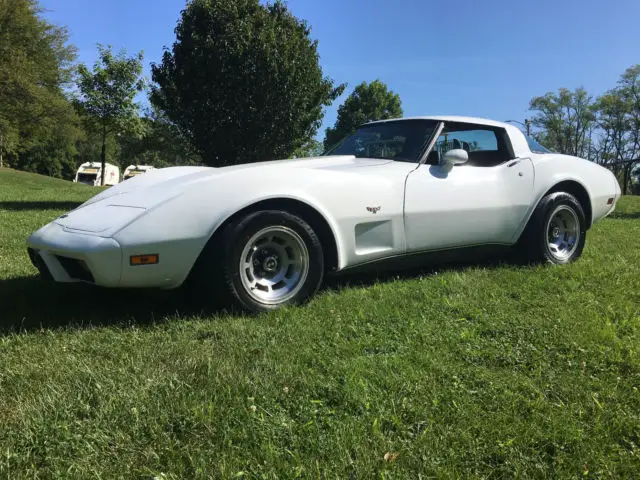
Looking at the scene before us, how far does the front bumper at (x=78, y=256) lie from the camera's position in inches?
99.3

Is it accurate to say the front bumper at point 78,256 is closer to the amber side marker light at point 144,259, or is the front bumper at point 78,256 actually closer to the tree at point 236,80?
the amber side marker light at point 144,259

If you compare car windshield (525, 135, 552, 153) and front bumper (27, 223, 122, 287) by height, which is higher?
car windshield (525, 135, 552, 153)

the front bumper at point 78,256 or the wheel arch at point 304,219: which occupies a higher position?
the wheel arch at point 304,219

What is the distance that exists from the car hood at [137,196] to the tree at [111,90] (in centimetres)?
1926

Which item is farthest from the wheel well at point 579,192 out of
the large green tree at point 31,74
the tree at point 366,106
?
the tree at point 366,106

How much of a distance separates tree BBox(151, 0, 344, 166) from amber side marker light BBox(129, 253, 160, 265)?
9.53m

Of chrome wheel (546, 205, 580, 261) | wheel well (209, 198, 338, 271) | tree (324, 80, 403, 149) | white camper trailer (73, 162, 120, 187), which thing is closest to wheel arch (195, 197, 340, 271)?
wheel well (209, 198, 338, 271)

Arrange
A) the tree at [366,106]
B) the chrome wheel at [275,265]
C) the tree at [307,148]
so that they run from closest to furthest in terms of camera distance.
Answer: the chrome wheel at [275,265] → the tree at [307,148] → the tree at [366,106]

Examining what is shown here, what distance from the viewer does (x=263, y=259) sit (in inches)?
118

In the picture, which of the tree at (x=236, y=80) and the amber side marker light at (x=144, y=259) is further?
the tree at (x=236, y=80)

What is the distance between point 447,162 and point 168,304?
227cm

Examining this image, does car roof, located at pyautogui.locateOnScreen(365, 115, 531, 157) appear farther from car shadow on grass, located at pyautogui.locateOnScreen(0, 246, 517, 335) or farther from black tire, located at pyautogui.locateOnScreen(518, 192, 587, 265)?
car shadow on grass, located at pyautogui.locateOnScreen(0, 246, 517, 335)

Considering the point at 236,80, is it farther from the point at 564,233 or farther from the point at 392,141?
the point at 564,233

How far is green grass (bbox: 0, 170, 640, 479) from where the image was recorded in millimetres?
1545
